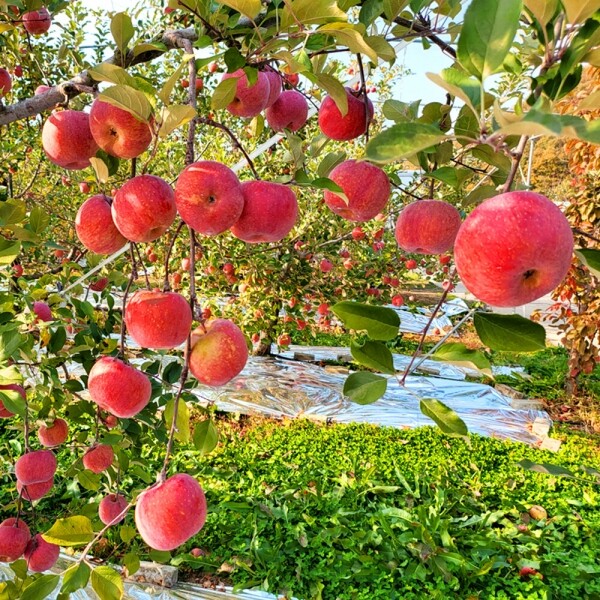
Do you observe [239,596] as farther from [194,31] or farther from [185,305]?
[194,31]

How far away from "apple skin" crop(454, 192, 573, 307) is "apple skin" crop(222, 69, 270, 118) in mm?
427

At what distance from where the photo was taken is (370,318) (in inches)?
25.4

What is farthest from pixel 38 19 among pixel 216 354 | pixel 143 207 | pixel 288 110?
pixel 216 354

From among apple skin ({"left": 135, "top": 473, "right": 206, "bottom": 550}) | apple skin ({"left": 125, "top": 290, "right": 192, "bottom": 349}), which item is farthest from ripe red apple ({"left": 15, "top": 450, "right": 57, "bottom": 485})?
apple skin ({"left": 125, "top": 290, "right": 192, "bottom": 349})

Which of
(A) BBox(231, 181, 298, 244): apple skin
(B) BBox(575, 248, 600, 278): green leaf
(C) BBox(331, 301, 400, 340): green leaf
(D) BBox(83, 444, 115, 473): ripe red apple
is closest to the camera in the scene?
(B) BBox(575, 248, 600, 278): green leaf

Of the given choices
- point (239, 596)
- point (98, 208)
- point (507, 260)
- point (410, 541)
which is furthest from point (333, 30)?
point (410, 541)

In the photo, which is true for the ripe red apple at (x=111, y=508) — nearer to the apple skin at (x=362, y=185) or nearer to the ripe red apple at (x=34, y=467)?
the ripe red apple at (x=34, y=467)

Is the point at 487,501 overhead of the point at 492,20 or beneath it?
beneath

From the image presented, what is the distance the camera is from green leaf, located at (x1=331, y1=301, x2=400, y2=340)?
64 centimetres

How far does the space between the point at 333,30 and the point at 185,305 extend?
0.43 m

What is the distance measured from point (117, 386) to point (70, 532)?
0.24 metres

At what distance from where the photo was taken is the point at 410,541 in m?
2.48

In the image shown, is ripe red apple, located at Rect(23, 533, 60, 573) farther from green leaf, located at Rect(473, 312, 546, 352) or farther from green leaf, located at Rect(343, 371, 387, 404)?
green leaf, located at Rect(473, 312, 546, 352)

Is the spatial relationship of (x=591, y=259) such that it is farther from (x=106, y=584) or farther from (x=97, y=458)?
(x=97, y=458)
